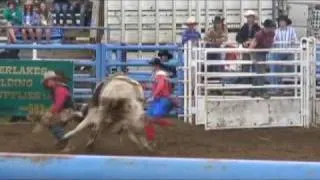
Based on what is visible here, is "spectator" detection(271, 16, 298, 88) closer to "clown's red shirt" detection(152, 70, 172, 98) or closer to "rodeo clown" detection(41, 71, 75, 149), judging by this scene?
"clown's red shirt" detection(152, 70, 172, 98)

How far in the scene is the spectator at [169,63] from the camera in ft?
45.9

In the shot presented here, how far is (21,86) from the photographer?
43.7ft

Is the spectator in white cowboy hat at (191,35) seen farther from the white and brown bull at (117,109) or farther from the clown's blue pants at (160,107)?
the white and brown bull at (117,109)

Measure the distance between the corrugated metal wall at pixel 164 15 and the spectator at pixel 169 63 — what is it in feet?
12.9

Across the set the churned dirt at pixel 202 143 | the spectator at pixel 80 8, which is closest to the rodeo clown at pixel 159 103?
the churned dirt at pixel 202 143

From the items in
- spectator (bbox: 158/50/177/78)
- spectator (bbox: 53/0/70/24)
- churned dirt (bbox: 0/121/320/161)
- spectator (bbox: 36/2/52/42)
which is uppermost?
spectator (bbox: 53/0/70/24)

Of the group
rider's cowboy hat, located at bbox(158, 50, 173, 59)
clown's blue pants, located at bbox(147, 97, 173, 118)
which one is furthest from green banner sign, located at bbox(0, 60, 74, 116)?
clown's blue pants, located at bbox(147, 97, 173, 118)

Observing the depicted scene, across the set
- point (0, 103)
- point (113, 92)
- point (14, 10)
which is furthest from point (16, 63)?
point (14, 10)

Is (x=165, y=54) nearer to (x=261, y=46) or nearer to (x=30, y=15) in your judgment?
(x=261, y=46)

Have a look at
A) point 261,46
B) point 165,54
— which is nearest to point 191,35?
point 165,54

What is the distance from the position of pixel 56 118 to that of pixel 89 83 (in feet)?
14.8

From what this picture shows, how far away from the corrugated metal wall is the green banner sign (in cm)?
532

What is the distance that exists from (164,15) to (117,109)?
9725 millimetres

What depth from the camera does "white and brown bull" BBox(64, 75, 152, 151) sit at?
29.5ft
